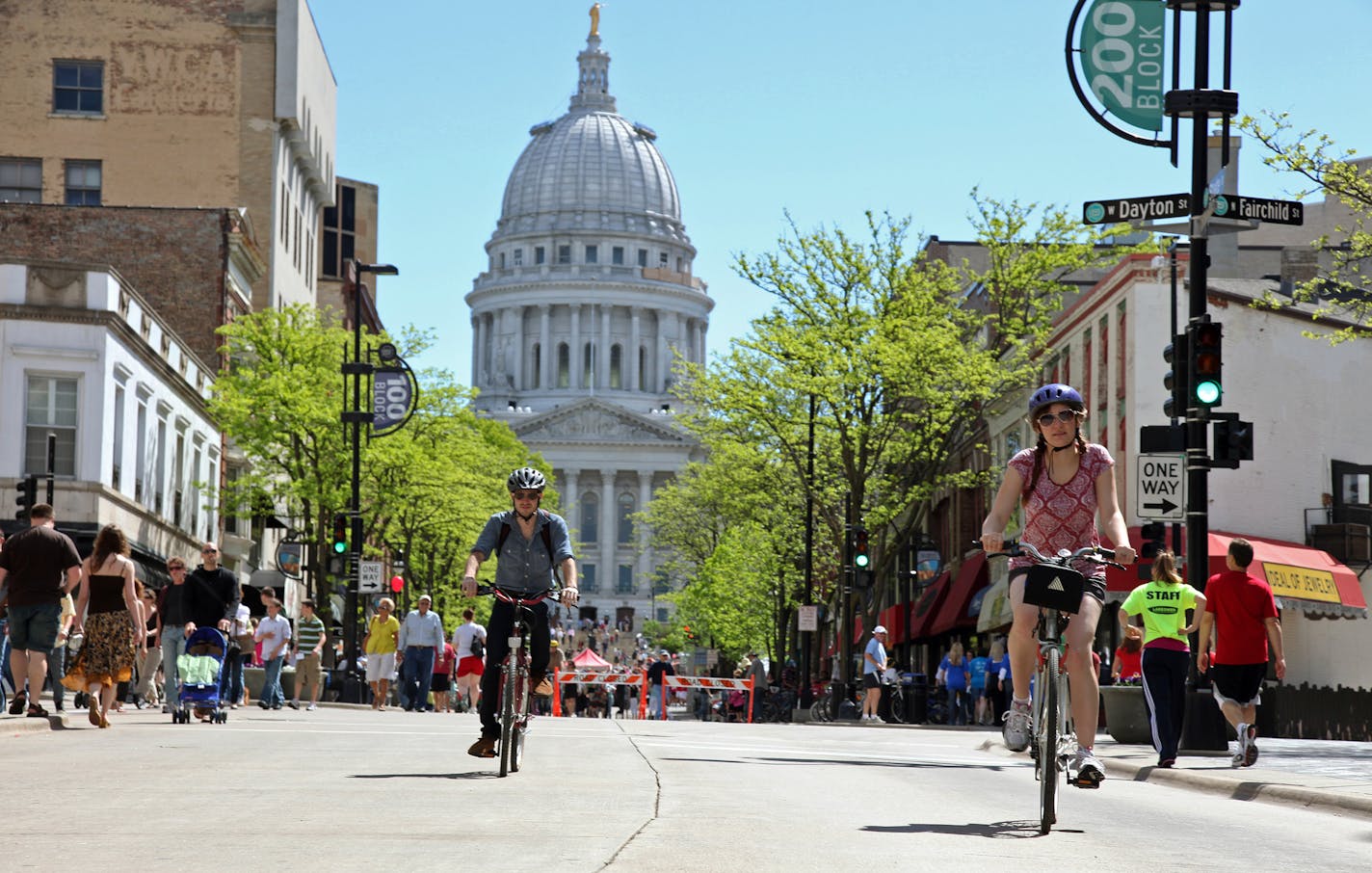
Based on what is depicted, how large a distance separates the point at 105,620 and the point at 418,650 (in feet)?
40.6

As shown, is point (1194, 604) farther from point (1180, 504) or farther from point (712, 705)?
point (712, 705)

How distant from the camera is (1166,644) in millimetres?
16422

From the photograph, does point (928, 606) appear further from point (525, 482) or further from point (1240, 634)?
point (525, 482)

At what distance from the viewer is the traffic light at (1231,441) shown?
18.5 meters

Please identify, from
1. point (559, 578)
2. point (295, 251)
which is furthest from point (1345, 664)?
point (295, 251)

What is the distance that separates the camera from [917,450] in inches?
1634

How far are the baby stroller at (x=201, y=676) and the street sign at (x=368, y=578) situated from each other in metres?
19.5

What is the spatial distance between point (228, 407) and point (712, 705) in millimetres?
21314

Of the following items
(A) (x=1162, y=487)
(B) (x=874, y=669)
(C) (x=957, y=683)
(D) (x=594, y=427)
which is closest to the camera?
(A) (x=1162, y=487)

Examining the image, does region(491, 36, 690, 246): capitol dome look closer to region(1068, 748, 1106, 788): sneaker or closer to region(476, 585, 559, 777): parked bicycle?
region(476, 585, 559, 777): parked bicycle

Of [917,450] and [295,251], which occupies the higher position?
[295,251]

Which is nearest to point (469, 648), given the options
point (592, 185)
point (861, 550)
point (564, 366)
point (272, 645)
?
point (272, 645)

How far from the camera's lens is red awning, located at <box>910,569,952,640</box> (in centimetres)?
6066

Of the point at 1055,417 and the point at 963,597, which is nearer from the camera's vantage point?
the point at 1055,417
